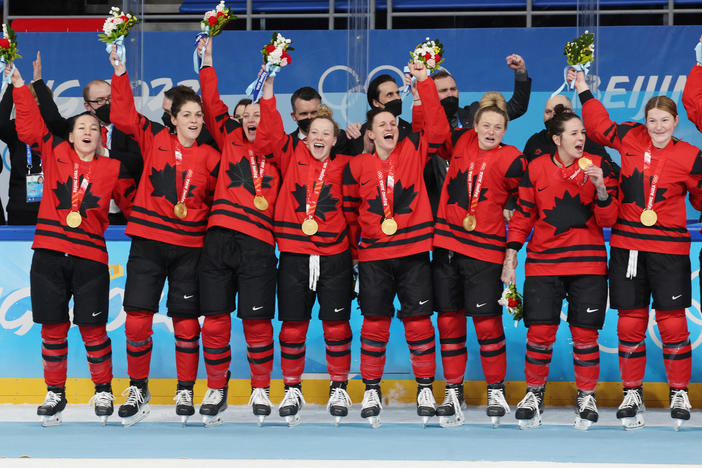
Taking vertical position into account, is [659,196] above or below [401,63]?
below

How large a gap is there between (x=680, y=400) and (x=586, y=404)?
0.45 meters

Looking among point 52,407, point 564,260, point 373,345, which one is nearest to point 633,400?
point 564,260

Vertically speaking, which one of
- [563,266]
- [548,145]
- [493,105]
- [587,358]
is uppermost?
[493,105]

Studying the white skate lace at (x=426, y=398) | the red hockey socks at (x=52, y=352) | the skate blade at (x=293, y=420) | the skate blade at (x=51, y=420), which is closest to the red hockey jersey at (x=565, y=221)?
the white skate lace at (x=426, y=398)

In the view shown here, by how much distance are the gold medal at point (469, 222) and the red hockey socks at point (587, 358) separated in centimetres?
71

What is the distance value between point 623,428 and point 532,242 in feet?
3.24

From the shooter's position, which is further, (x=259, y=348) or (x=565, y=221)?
(x=259, y=348)

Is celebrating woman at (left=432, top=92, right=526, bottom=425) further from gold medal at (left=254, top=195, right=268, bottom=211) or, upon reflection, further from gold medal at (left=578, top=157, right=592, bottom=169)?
gold medal at (left=254, top=195, right=268, bottom=211)

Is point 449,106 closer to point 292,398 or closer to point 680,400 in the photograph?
point 292,398

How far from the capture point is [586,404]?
455cm

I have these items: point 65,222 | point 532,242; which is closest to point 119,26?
point 65,222

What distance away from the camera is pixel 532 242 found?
15.3 feet

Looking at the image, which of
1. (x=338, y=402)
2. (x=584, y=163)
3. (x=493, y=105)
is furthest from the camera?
(x=493, y=105)

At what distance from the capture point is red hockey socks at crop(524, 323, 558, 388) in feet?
15.2
